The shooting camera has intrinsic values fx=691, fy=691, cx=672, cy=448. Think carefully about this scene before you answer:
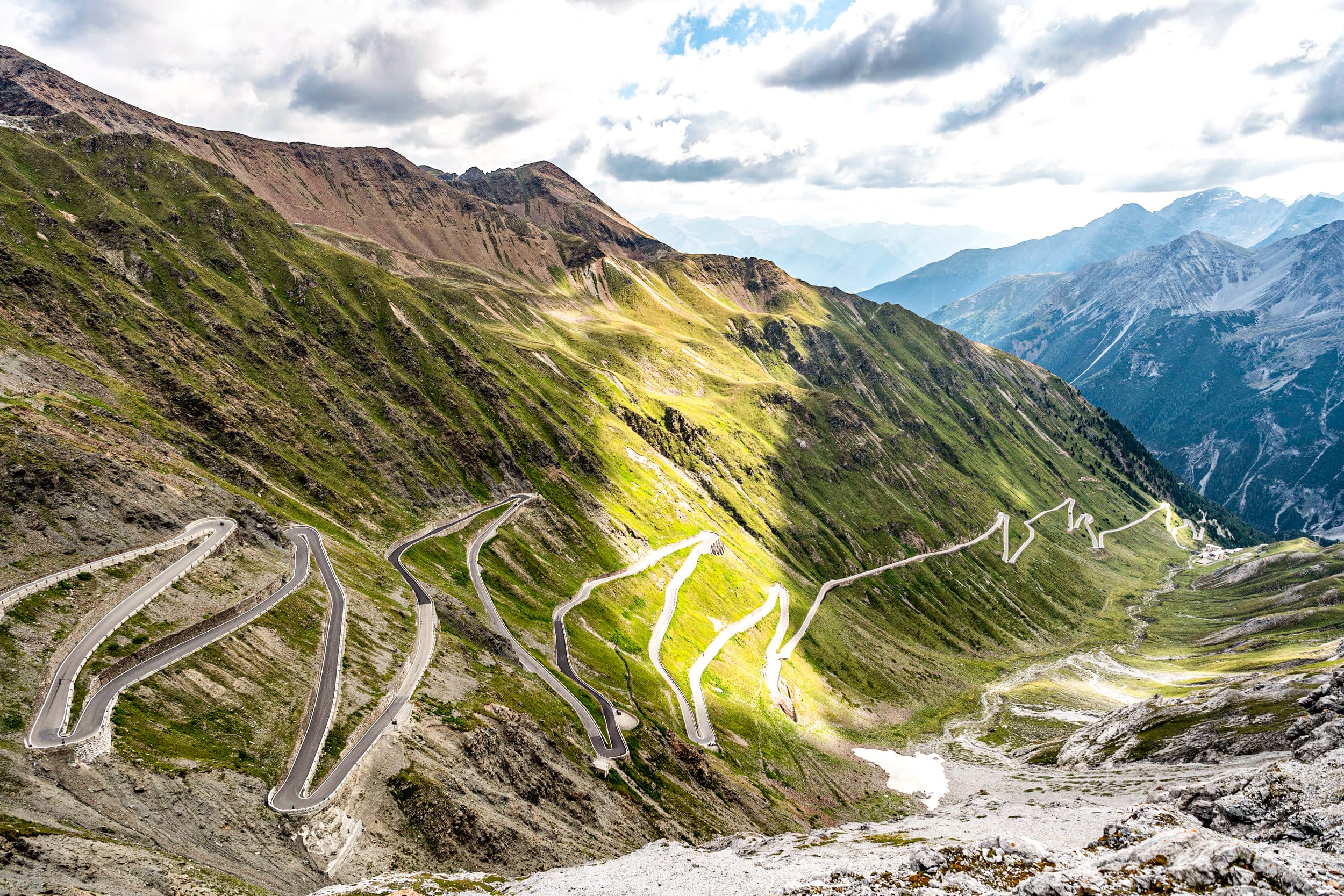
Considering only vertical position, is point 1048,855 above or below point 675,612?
above

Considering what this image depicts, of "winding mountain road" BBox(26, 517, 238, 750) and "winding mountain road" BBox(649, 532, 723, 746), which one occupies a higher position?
"winding mountain road" BBox(26, 517, 238, 750)

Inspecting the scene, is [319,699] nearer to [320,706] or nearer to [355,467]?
[320,706]

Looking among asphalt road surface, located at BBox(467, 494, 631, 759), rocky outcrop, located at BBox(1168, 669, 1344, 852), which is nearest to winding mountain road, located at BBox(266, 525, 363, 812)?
asphalt road surface, located at BBox(467, 494, 631, 759)

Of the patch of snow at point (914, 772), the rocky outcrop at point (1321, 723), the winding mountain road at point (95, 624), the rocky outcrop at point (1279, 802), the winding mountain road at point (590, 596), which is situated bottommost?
the patch of snow at point (914, 772)

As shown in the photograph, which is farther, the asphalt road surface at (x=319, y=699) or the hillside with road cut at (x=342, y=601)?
the hillside with road cut at (x=342, y=601)

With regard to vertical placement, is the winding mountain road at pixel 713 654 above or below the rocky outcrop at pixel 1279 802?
below

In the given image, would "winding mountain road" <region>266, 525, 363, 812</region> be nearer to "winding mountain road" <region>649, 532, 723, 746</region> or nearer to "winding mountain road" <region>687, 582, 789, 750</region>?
"winding mountain road" <region>649, 532, 723, 746</region>

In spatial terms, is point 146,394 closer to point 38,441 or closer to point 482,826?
point 38,441

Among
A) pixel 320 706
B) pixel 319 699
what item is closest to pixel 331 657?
pixel 319 699

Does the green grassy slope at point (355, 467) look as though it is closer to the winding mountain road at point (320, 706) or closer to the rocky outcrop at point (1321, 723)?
the winding mountain road at point (320, 706)

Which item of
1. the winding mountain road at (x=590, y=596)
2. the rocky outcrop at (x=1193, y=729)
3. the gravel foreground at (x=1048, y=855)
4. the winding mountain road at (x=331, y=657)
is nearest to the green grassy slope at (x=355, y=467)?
the winding mountain road at (x=331, y=657)

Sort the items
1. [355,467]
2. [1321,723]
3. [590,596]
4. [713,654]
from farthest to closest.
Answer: [355,467] < [713,654] < [590,596] < [1321,723]

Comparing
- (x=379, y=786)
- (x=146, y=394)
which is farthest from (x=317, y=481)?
(x=379, y=786)

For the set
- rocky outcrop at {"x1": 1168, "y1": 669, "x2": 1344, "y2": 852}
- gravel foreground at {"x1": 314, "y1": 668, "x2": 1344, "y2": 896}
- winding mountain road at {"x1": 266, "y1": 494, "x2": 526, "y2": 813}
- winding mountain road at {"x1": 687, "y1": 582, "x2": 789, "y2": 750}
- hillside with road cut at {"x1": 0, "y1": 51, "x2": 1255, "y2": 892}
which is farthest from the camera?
winding mountain road at {"x1": 687, "y1": 582, "x2": 789, "y2": 750}
